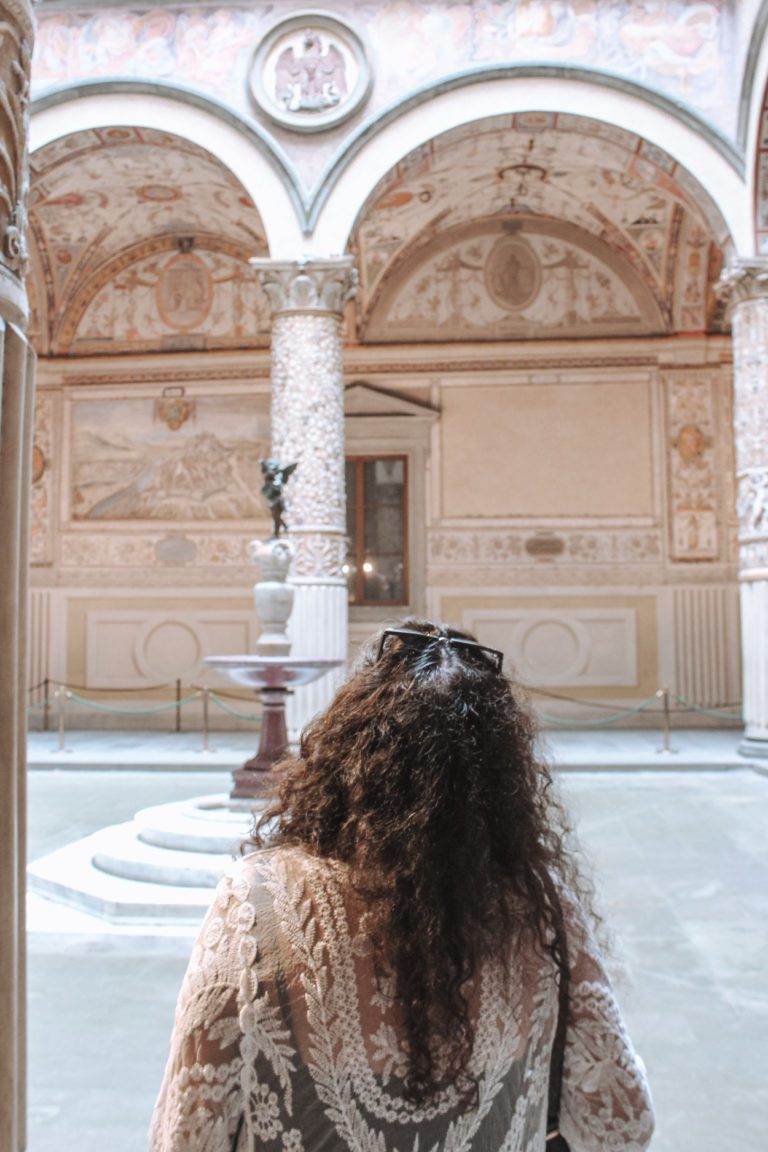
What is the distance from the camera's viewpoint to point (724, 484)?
13555 mm

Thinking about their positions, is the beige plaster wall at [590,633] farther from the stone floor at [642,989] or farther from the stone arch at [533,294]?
the stone floor at [642,989]

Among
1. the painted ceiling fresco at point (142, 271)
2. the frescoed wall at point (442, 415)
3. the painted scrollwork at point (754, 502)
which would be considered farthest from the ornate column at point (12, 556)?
the painted ceiling fresco at point (142, 271)

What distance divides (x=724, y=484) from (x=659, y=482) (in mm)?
855

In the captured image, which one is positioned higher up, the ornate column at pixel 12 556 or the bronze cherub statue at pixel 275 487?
the bronze cherub statue at pixel 275 487

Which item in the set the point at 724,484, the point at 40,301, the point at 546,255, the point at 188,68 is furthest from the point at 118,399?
the point at 724,484

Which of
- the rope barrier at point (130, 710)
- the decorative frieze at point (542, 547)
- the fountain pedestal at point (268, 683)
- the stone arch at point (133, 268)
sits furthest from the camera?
the stone arch at point (133, 268)

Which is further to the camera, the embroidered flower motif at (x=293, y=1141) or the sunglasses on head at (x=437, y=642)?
the sunglasses on head at (x=437, y=642)

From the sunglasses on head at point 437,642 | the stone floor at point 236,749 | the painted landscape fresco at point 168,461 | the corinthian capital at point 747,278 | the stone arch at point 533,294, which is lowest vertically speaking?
the stone floor at point 236,749

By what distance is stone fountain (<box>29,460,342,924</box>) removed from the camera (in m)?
5.19

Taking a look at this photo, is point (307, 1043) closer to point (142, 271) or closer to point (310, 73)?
point (310, 73)

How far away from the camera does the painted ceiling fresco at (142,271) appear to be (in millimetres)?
13359

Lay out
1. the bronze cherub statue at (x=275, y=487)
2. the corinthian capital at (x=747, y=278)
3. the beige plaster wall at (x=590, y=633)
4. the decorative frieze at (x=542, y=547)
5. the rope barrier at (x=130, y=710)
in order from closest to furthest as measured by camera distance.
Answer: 1. the bronze cherub statue at (x=275, y=487)
2. the corinthian capital at (x=747, y=278)
3. the rope barrier at (x=130, y=710)
4. the beige plaster wall at (x=590, y=633)
5. the decorative frieze at (x=542, y=547)

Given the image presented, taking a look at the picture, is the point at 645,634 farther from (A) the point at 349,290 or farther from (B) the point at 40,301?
(B) the point at 40,301

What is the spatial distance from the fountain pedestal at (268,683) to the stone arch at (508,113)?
5.13 m
